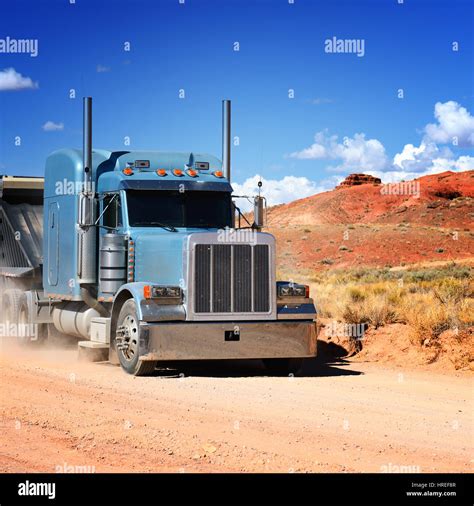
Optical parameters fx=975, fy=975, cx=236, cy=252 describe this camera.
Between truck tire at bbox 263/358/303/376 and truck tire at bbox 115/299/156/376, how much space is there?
2150 mm

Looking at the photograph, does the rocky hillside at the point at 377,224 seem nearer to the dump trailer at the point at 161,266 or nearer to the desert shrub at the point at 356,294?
the desert shrub at the point at 356,294

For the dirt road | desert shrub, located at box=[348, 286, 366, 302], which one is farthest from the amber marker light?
desert shrub, located at box=[348, 286, 366, 302]

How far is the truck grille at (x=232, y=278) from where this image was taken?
14.5 metres

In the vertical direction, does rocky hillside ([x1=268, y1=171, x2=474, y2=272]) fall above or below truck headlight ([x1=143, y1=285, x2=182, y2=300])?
above

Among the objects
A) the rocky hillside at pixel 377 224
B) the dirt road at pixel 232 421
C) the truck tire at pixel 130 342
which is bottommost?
the dirt road at pixel 232 421

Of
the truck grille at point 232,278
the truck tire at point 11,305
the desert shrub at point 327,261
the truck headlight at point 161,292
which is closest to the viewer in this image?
the truck headlight at point 161,292

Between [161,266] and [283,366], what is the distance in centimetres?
255

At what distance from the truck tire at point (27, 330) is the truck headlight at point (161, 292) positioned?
19.1ft

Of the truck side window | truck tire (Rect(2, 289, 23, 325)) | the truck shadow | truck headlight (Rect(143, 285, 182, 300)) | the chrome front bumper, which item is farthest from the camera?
truck tire (Rect(2, 289, 23, 325))

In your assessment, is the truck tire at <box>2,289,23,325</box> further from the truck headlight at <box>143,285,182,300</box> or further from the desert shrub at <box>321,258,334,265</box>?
the desert shrub at <box>321,258,334,265</box>

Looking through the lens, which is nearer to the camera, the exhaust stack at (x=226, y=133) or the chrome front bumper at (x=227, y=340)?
the chrome front bumper at (x=227, y=340)

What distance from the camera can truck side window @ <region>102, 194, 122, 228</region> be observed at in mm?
16062

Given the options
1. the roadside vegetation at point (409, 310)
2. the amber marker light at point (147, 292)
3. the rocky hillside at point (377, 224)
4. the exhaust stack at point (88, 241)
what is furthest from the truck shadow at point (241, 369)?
the rocky hillside at point (377, 224)
